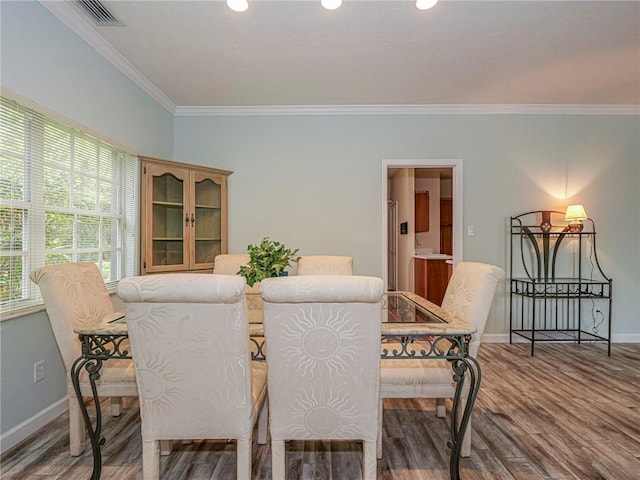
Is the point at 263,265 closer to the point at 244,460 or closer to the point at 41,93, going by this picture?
the point at 244,460

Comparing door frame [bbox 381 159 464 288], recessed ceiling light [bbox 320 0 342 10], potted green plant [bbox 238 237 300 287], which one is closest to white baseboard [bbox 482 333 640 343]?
door frame [bbox 381 159 464 288]

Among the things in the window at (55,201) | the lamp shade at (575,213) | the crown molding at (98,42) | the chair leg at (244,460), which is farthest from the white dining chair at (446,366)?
the crown molding at (98,42)

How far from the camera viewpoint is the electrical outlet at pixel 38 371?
213 cm

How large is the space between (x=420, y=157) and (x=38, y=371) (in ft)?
12.4

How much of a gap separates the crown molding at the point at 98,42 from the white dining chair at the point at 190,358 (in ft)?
6.68

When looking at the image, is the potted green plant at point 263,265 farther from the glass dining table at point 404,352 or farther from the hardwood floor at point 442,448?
the hardwood floor at point 442,448

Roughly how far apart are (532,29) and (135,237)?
3602 millimetres

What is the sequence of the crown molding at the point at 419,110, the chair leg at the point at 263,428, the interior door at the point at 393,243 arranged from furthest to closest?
1. the interior door at the point at 393,243
2. the crown molding at the point at 419,110
3. the chair leg at the point at 263,428

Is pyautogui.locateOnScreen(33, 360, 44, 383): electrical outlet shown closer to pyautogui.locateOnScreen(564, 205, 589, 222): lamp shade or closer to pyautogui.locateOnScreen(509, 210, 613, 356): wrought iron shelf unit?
pyautogui.locateOnScreen(509, 210, 613, 356): wrought iron shelf unit

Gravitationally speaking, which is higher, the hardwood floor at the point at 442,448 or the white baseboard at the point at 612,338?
the white baseboard at the point at 612,338

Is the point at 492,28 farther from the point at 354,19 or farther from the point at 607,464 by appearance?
the point at 607,464

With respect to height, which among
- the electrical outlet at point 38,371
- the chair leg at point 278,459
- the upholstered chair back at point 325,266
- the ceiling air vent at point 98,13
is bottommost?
the chair leg at point 278,459

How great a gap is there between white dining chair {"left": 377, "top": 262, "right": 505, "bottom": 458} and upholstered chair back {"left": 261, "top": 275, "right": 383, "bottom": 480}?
0.32 m

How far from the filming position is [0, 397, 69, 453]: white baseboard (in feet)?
6.29
